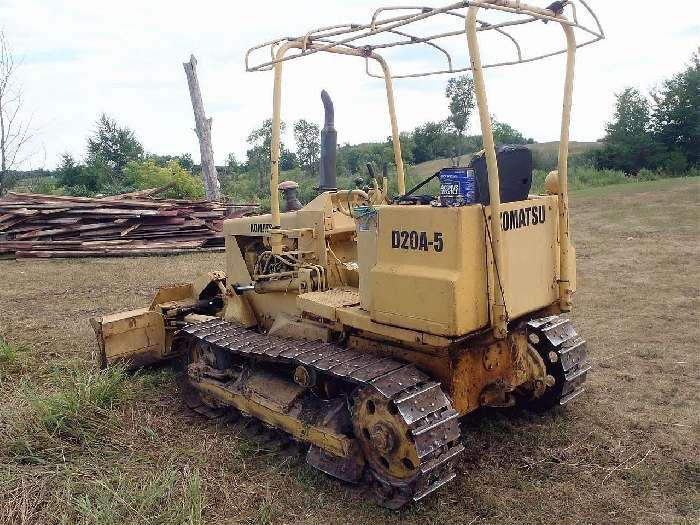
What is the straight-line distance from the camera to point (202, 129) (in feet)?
63.7

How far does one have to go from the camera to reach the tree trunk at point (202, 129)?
1912 centimetres

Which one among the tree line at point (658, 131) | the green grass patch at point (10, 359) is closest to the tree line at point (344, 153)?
the tree line at point (658, 131)

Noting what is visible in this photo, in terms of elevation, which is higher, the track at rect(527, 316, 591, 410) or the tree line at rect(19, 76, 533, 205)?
the tree line at rect(19, 76, 533, 205)

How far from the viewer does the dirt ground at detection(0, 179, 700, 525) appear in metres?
3.98

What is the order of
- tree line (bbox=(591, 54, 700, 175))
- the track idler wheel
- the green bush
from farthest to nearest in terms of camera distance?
tree line (bbox=(591, 54, 700, 175)) < the green bush < the track idler wheel

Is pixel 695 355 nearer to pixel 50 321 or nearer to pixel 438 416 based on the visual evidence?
pixel 438 416

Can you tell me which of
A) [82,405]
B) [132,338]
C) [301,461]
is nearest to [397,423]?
[301,461]

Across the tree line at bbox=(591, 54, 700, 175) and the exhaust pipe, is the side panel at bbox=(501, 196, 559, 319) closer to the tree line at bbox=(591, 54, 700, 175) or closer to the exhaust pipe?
the exhaust pipe

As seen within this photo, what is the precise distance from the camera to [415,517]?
3963 mm

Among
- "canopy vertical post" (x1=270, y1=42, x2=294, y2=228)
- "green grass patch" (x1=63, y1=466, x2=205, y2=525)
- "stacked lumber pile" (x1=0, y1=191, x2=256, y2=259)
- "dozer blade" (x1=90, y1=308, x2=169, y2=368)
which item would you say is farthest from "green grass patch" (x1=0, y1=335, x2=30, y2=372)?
"stacked lumber pile" (x1=0, y1=191, x2=256, y2=259)

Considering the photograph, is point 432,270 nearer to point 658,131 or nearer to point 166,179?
point 166,179

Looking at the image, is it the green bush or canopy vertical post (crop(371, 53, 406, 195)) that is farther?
the green bush

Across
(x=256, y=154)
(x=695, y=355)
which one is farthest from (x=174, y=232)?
(x=256, y=154)

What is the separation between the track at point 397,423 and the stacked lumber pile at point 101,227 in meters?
12.1
